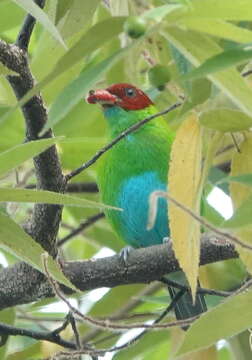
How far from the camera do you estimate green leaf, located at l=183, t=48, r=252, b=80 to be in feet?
4.10

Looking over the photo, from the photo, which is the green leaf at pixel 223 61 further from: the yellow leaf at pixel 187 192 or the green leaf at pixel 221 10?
the yellow leaf at pixel 187 192

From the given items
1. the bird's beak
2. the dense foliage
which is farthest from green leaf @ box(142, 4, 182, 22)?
the bird's beak

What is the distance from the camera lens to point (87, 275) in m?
2.14

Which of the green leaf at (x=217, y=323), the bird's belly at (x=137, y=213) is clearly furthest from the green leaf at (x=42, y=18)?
the bird's belly at (x=137, y=213)

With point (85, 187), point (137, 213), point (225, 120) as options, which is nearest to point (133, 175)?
point (137, 213)

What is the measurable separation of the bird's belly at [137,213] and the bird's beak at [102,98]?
0.85 ft

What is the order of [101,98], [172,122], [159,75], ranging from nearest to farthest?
[159,75] → [172,122] → [101,98]

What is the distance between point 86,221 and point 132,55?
1689mm

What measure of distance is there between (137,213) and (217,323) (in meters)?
1.66

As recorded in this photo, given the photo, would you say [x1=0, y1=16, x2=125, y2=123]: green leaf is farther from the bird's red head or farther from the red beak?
the bird's red head

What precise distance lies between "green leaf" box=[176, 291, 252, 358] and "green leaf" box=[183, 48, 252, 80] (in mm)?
431

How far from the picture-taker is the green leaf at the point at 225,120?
146 cm

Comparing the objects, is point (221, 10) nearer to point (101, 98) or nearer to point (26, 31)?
point (26, 31)

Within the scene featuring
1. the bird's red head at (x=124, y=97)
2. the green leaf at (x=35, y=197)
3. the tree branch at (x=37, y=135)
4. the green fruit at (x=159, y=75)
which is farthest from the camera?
the bird's red head at (x=124, y=97)
